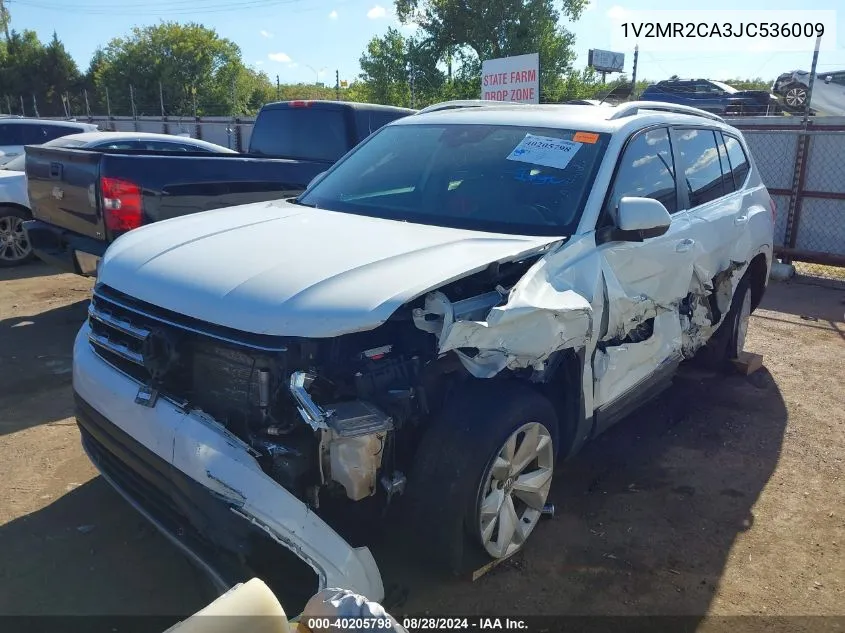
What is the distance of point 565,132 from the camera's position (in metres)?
3.69

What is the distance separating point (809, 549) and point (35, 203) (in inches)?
248

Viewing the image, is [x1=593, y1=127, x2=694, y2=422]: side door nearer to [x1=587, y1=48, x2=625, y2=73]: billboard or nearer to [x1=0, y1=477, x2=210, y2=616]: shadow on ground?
[x1=0, y1=477, x2=210, y2=616]: shadow on ground

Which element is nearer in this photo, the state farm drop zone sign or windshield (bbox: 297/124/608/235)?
windshield (bbox: 297/124/608/235)

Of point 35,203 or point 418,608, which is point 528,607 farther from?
point 35,203

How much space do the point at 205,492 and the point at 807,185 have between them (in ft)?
31.4

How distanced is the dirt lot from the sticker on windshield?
5.73ft

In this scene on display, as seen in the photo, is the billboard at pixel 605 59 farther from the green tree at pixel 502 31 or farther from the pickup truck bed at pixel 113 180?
the pickup truck bed at pixel 113 180

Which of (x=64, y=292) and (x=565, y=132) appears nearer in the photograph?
(x=565, y=132)

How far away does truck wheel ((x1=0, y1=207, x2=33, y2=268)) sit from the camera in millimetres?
8242

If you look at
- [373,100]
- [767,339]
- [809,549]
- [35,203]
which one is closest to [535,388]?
[809,549]

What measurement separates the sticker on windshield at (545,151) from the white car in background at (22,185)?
5066 mm

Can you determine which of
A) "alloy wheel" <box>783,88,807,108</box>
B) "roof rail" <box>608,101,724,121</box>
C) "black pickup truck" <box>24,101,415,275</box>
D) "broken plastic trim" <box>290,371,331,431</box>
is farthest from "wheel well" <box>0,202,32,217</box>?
"alloy wheel" <box>783,88,807,108</box>

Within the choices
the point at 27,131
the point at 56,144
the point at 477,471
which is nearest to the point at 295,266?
the point at 477,471

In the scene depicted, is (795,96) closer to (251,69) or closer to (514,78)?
(514,78)
